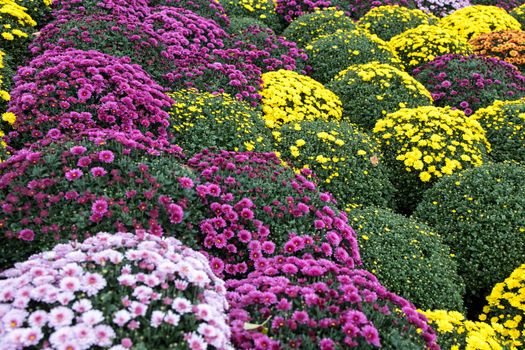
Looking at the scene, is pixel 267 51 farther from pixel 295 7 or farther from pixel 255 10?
pixel 295 7

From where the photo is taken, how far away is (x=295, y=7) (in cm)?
1155

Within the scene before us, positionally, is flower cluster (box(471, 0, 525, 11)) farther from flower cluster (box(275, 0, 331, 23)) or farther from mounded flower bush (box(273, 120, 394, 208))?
mounded flower bush (box(273, 120, 394, 208))

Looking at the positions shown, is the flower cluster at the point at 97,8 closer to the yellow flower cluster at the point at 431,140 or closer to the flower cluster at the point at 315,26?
the flower cluster at the point at 315,26

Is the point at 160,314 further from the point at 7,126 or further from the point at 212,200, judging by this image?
the point at 7,126

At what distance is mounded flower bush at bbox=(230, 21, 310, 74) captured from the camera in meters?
8.23

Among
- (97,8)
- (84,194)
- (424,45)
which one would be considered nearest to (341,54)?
(424,45)

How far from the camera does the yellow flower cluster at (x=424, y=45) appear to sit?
9719 millimetres

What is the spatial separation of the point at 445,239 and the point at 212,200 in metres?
2.82

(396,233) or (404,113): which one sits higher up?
(404,113)

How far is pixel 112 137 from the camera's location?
4.14 metres

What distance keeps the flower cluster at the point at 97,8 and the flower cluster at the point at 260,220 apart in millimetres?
3975

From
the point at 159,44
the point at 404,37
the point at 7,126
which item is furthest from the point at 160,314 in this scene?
the point at 404,37

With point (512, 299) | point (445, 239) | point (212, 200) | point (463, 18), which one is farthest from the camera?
point (463, 18)

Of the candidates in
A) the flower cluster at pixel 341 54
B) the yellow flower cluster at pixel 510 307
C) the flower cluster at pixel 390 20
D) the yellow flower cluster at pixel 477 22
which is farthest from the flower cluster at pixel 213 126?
the yellow flower cluster at pixel 477 22
